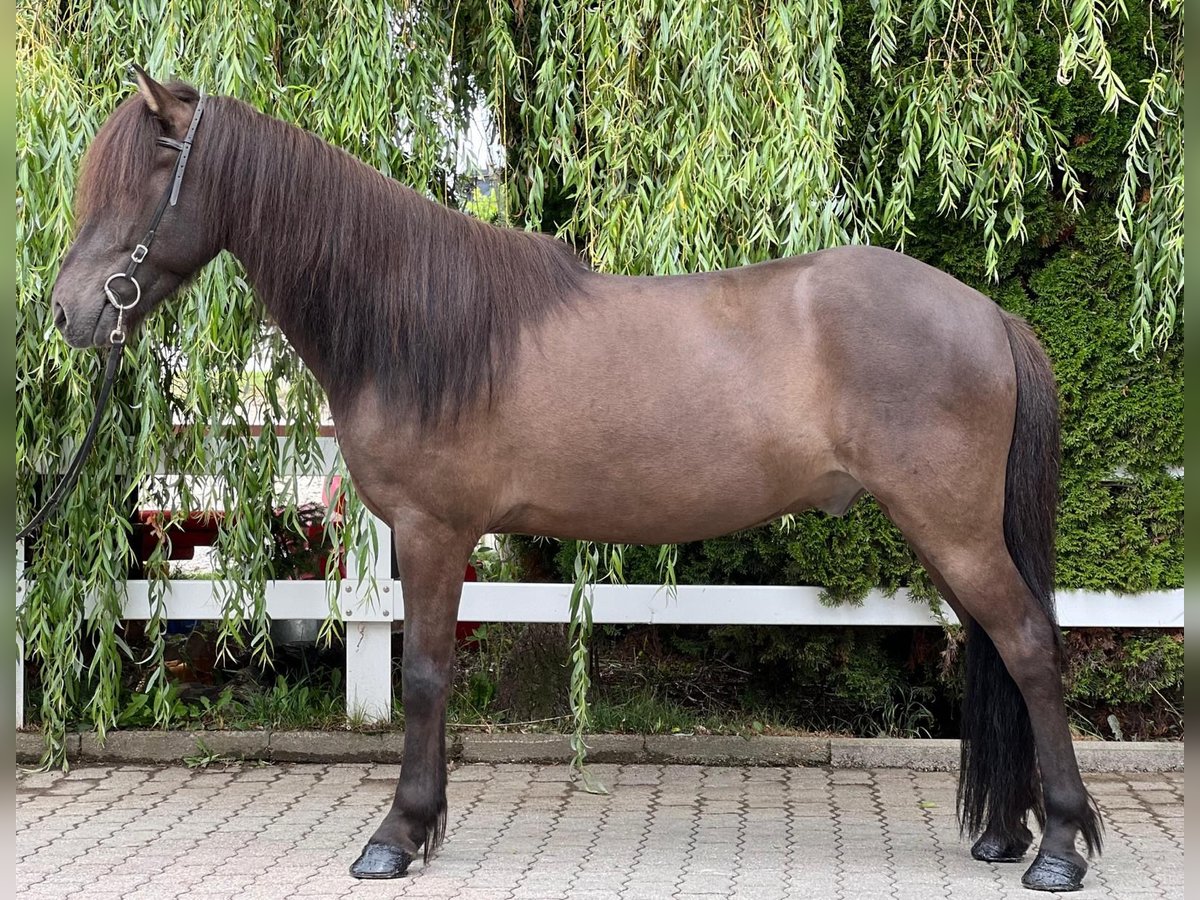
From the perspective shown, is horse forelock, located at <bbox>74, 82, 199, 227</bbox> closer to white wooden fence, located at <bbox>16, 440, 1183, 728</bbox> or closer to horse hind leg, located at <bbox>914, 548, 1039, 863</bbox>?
white wooden fence, located at <bbox>16, 440, 1183, 728</bbox>

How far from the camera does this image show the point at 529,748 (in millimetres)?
5379

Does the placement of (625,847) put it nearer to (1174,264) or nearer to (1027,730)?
(1027,730)

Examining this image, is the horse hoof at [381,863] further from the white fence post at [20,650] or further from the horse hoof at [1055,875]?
the white fence post at [20,650]

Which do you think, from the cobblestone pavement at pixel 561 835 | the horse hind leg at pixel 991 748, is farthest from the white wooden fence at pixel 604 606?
the horse hind leg at pixel 991 748

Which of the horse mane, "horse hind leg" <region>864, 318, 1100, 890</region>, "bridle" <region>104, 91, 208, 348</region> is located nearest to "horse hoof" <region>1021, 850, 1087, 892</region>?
"horse hind leg" <region>864, 318, 1100, 890</region>

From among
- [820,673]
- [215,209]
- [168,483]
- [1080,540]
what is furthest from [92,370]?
[1080,540]

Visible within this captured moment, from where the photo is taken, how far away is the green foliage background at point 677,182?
452 cm

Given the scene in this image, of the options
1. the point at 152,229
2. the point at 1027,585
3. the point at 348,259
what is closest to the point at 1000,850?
the point at 1027,585

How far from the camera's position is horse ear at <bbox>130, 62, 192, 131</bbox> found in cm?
353

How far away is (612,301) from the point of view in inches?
155

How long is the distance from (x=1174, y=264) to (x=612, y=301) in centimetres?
237

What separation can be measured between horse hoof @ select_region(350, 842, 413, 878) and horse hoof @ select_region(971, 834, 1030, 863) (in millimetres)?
1839

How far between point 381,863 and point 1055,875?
2.04 meters

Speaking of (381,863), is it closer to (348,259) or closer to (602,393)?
(602,393)
